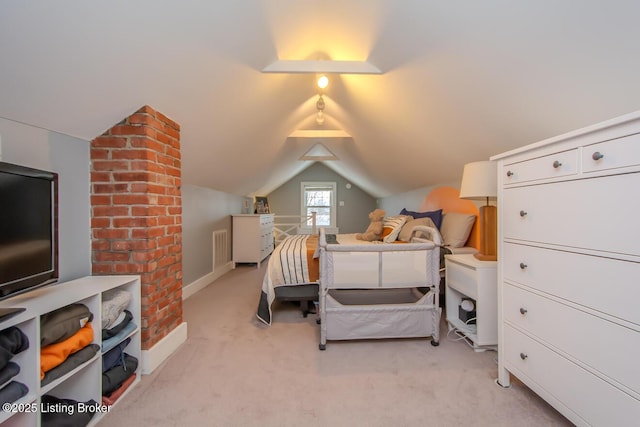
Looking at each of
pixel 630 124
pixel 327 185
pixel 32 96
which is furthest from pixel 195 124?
pixel 327 185

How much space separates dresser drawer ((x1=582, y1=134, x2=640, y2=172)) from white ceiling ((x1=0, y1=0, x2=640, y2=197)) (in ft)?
1.66

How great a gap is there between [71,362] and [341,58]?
257 cm

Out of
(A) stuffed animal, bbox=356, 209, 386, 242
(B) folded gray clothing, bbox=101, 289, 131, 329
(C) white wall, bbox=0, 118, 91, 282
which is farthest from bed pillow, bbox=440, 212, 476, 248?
(C) white wall, bbox=0, 118, 91, 282

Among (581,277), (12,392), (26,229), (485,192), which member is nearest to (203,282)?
(26,229)

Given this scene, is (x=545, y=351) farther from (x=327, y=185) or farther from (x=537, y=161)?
(x=327, y=185)

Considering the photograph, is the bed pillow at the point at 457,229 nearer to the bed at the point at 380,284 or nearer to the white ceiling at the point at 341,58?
the white ceiling at the point at 341,58

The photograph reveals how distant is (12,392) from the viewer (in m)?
1.03

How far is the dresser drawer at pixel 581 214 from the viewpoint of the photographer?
1.01m

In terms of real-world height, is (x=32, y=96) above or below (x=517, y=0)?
below

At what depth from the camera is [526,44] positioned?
1.42m

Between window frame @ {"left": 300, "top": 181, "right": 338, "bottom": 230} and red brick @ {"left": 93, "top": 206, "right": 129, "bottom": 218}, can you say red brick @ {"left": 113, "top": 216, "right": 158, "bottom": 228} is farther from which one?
window frame @ {"left": 300, "top": 181, "right": 338, "bottom": 230}

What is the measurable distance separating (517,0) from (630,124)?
72 centimetres

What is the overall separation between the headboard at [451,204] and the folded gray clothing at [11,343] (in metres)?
3.24

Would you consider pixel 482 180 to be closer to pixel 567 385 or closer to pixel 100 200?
pixel 567 385
